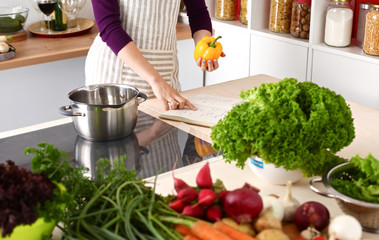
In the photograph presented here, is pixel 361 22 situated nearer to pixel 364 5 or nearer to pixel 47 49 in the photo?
pixel 364 5

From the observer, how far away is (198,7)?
220cm

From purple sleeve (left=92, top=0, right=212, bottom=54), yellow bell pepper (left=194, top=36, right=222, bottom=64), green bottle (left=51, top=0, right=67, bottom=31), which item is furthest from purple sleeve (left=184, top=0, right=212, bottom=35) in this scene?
green bottle (left=51, top=0, right=67, bottom=31)

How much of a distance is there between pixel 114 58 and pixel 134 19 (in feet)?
0.60

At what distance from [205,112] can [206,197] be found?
2.70 ft

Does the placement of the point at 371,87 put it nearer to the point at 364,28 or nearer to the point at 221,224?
the point at 364,28

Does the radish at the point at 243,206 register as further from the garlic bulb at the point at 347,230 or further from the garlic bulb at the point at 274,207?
the garlic bulb at the point at 347,230

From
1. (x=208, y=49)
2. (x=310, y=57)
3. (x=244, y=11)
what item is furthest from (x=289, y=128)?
(x=244, y=11)

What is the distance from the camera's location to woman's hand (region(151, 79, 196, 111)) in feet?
5.86

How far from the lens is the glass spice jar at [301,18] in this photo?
2.62m

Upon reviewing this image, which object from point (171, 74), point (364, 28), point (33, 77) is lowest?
point (33, 77)

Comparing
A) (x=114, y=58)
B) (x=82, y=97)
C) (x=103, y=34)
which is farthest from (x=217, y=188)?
(x=114, y=58)

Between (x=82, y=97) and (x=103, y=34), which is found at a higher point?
(x=103, y=34)

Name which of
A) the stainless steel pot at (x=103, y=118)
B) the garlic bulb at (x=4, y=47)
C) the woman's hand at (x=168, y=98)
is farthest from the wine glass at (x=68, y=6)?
the stainless steel pot at (x=103, y=118)

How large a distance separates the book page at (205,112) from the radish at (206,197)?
694 mm
